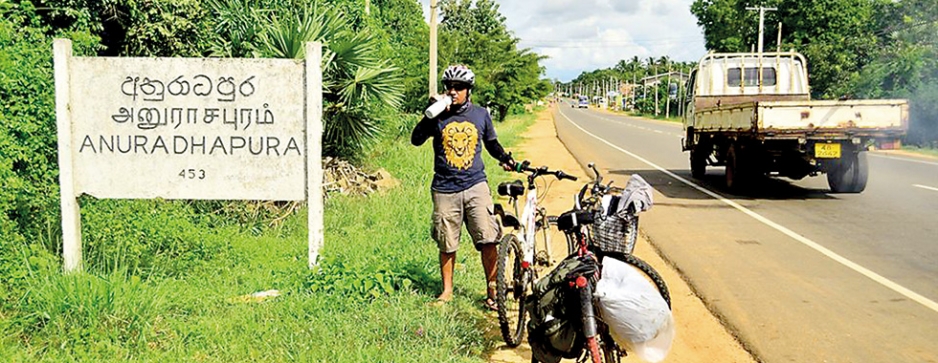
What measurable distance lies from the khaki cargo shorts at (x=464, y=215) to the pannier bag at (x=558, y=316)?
1300 millimetres

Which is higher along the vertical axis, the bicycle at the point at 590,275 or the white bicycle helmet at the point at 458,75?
the white bicycle helmet at the point at 458,75

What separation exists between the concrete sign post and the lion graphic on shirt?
1.23m

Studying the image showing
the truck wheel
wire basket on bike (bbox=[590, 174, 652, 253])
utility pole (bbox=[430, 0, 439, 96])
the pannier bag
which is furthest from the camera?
utility pole (bbox=[430, 0, 439, 96])

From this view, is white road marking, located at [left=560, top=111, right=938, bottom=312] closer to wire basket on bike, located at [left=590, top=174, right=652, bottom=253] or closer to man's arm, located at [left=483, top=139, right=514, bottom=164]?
wire basket on bike, located at [left=590, top=174, right=652, bottom=253]

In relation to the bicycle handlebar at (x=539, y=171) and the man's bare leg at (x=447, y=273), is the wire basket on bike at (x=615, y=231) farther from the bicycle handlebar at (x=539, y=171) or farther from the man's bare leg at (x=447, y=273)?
the man's bare leg at (x=447, y=273)

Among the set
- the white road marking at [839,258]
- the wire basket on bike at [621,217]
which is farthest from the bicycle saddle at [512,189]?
the white road marking at [839,258]

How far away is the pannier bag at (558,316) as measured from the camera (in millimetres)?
3637

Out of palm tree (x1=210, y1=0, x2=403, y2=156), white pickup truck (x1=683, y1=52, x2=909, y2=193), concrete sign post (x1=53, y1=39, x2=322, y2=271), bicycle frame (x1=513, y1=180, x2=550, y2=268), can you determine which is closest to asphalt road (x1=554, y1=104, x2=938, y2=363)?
white pickup truck (x1=683, y1=52, x2=909, y2=193)

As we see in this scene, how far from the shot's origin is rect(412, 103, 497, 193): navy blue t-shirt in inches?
197

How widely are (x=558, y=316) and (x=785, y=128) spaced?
839cm

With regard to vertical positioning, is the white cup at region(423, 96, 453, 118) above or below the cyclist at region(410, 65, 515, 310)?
above

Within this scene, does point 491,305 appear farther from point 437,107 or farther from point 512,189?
point 437,107

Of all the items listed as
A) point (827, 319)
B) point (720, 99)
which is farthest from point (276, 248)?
point (720, 99)

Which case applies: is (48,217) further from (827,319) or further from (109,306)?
(827,319)
